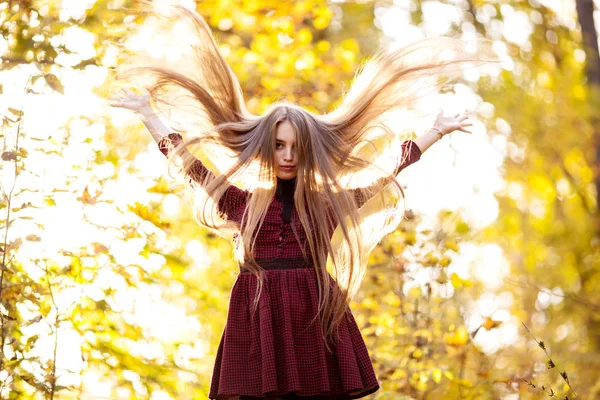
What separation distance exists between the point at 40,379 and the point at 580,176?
32.9 feet

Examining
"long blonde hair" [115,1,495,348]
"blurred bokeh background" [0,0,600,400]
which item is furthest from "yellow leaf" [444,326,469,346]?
"long blonde hair" [115,1,495,348]

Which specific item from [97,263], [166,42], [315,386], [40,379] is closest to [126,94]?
[166,42]

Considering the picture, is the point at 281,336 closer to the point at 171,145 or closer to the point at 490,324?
the point at 171,145

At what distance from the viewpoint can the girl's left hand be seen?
373 cm

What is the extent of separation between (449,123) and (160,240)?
5.43ft

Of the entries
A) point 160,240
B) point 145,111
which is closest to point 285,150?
point 145,111

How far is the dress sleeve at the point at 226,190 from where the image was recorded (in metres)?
3.52

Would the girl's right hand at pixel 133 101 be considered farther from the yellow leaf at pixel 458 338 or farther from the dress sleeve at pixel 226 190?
the yellow leaf at pixel 458 338

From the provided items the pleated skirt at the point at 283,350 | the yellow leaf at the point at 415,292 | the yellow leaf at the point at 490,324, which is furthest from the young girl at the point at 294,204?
the yellow leaf at the point at 415,292

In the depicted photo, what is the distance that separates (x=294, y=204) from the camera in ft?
11.5

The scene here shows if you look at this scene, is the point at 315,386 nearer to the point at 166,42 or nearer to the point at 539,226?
the point at 166,42

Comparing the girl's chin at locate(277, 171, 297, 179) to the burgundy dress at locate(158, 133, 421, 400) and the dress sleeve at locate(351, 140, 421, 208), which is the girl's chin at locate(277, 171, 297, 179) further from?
the dress sleeve at locate(351, 140, 421, 208)

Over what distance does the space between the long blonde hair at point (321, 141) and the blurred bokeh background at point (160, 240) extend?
152 mm

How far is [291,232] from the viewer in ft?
11.3
